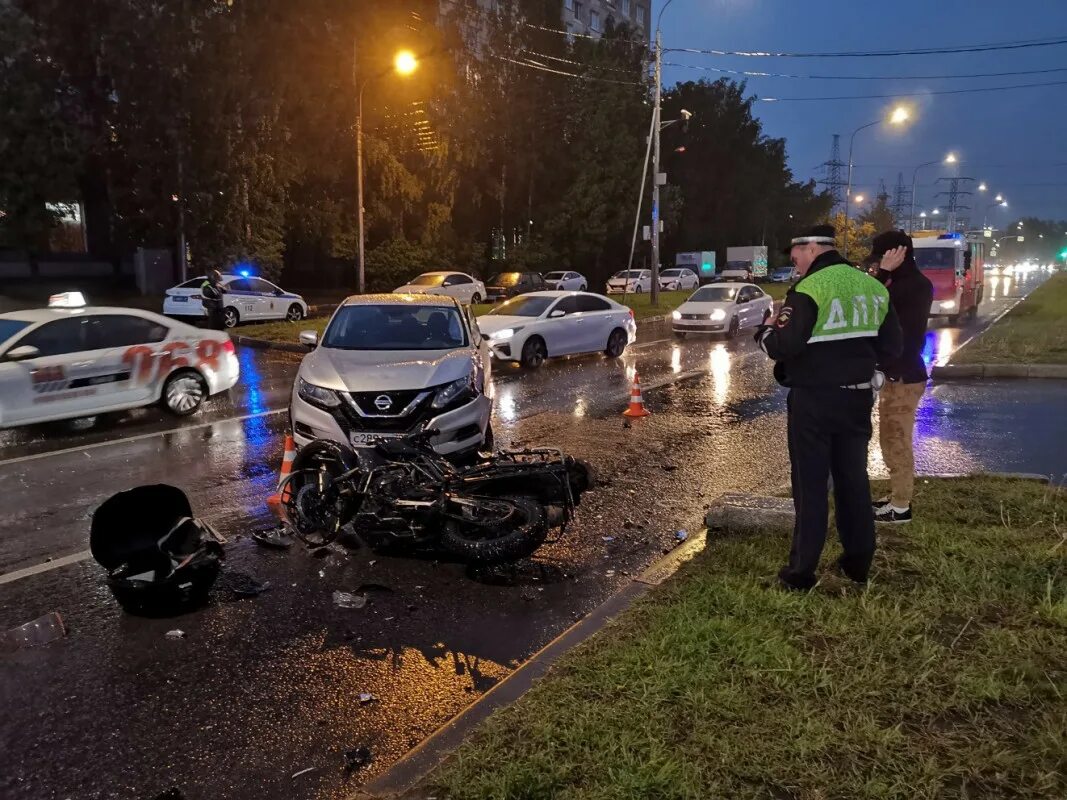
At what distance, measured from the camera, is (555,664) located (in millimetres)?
3809

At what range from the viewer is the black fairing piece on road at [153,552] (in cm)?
464

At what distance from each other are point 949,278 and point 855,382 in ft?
74.9

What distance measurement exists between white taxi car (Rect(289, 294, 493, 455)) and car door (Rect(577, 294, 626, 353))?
27.4ft

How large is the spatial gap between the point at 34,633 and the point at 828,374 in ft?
15.1

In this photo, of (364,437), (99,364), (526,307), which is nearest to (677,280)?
(526,307)

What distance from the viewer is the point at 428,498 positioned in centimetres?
518

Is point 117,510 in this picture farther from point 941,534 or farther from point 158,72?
point 158,72

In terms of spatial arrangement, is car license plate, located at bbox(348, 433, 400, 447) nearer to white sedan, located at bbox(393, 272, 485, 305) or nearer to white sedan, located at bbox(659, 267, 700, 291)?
white sedan, located at bbox(393, 272, 485, 305)

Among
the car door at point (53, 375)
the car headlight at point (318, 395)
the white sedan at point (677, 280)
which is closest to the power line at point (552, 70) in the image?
the white sedan at point (677, 280)

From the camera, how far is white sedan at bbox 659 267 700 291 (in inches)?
1879

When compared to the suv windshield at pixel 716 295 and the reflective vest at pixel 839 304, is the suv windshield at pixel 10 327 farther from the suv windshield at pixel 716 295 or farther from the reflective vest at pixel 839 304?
the suv windshield at pixel 716 295

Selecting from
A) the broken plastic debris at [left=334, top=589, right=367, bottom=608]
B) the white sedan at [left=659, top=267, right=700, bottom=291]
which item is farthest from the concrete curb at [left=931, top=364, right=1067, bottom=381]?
the white sedan at [left=659, top=267, right=700, bottom=291]

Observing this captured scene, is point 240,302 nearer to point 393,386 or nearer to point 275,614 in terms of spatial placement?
point 393,386

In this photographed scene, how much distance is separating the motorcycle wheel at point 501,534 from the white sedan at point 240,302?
18962 millimetres
